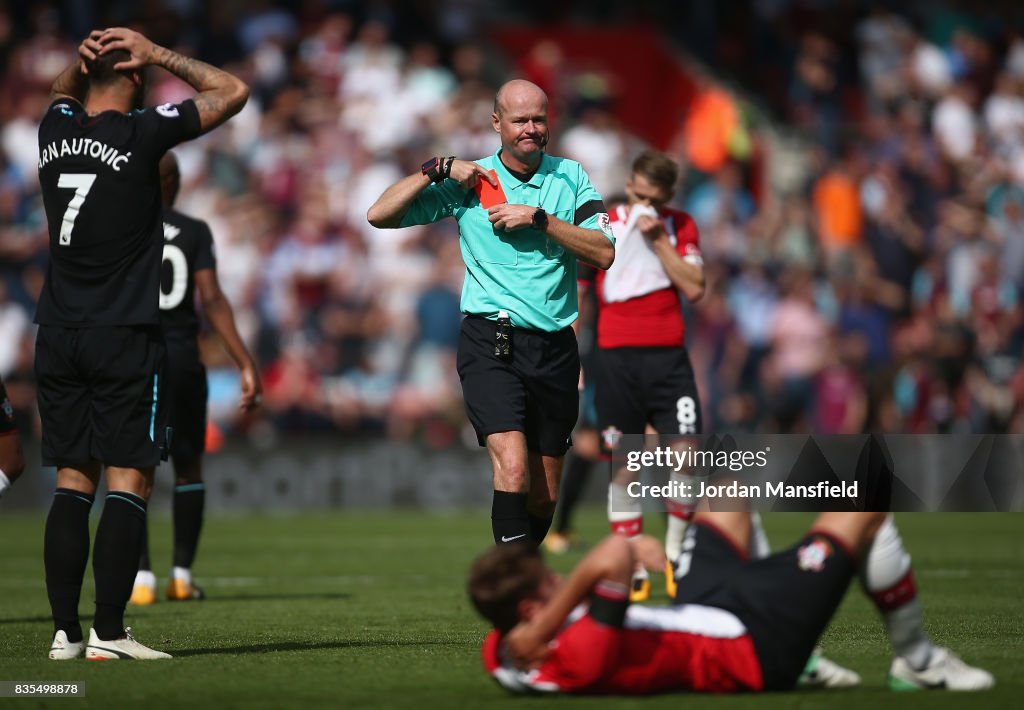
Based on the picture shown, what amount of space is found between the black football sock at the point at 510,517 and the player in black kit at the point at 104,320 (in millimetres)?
1609

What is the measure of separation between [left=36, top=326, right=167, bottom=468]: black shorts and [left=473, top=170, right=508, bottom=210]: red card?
1771 millimetres

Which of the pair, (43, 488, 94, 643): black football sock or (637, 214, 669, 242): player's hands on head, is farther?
(637, 214, 669, 242): player's hands on head

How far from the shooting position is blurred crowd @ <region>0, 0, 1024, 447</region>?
20.7 metres

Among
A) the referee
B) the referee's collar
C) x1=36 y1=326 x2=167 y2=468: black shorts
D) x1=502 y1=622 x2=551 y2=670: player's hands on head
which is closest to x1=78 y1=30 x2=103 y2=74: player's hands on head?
x1=36 y1=326 x2=167 y2=468: black shorts

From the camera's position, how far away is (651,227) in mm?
11078

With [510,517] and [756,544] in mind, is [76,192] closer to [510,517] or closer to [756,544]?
[510,517]

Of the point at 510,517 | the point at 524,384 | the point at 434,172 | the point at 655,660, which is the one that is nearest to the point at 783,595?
A: the point at 655,660

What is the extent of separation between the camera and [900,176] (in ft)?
77.9

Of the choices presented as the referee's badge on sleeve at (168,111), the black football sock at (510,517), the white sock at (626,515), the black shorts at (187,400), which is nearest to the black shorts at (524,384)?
the black football sock at (510,517)

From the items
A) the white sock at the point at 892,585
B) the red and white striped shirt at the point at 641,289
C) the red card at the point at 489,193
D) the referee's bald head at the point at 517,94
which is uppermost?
the referee's bald head at the point at 517,94

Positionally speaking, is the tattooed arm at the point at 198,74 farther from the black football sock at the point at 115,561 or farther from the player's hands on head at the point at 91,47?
the black football sock at the point at 115,561

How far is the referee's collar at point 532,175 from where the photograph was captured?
8.26m

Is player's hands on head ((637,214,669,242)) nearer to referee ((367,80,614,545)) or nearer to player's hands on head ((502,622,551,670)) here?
referee ((367,80,614,545))

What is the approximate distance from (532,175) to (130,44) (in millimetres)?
2077
